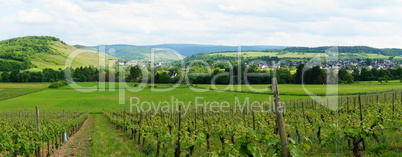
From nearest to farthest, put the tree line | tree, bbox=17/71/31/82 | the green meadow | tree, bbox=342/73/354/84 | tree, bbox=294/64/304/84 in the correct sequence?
1. the green meadow
2. tree, bbox=342/73/354/84
3. the tree line
4. tree, bbox=294/64/304/84
5. tree, bbox=17/71/31/82

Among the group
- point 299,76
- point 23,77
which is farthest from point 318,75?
point 23,77

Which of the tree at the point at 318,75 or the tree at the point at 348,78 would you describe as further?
the tree at the point at 318,75

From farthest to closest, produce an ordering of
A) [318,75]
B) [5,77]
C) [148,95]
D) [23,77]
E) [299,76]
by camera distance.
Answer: [23,77]
[5,77]
[299,76]
[318,75]
[148,95]

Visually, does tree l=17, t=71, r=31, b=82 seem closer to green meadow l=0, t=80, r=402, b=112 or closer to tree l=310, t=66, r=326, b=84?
green meadow l=0, t=80, r=402, b=112

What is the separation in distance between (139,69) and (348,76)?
232ft

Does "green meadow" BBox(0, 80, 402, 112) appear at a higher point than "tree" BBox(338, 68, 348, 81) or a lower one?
lower

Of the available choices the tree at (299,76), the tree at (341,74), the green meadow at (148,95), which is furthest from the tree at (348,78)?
the tree at (299,76)

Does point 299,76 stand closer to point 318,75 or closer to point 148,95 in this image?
point 318,75

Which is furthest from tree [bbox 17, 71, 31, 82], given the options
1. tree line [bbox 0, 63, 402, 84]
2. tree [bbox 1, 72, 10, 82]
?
tree [bbox 1, 72, 10, 82]

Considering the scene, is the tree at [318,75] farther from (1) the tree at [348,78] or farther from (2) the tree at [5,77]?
(2) the tree at [5,77]

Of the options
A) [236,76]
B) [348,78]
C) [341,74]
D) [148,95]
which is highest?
[341,74]

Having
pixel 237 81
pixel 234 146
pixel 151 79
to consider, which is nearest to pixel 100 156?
pixel 234 146

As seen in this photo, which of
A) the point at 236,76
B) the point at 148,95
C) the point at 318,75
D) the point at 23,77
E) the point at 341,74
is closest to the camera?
the point at 148,95

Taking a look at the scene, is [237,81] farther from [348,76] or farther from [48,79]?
[48,79]
